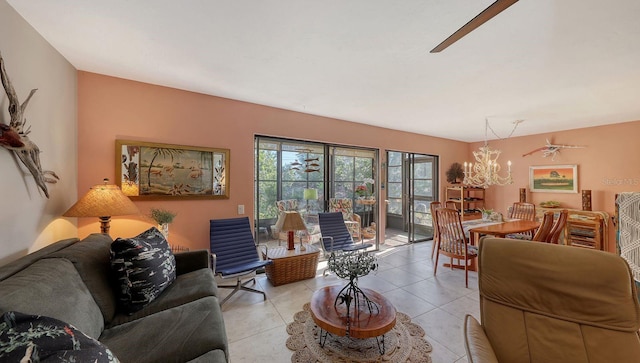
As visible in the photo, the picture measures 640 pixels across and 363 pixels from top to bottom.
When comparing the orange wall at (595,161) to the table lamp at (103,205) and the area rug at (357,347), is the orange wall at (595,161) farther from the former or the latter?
the table lamp at (103,205)

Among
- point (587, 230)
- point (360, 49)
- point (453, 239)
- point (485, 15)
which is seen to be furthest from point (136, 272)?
point (587, 230)

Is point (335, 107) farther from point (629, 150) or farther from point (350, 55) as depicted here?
point (629, 150)

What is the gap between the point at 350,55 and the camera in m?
2.22

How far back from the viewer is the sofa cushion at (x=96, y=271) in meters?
1.58

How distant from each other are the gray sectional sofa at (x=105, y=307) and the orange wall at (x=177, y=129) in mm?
1066

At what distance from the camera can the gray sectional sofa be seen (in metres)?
1.20

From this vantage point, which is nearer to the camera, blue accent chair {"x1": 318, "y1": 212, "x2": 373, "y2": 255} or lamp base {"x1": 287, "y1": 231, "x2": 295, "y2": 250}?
lamp base {"x1": 287, "y1": 231, "x2": 295, "y2": 250}

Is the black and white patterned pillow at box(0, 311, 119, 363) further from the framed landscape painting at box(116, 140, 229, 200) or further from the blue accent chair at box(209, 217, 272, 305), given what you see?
the framed landscape painting at box(116, 140, 229, 200)

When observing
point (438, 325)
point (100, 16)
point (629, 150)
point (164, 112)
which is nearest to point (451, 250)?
point (438, 325)

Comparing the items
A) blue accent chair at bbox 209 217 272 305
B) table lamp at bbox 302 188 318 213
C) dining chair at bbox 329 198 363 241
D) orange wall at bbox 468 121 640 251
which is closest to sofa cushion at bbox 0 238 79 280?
blue accent chair at bbox 209 217 272 305

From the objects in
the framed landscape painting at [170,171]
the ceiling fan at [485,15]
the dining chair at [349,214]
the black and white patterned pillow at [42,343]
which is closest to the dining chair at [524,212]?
the dining chair at [349,214]

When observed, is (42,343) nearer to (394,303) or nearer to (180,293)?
(180,293)

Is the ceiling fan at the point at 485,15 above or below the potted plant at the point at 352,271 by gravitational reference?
above

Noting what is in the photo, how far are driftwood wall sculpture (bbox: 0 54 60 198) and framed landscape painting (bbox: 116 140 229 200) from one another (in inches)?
34.0
